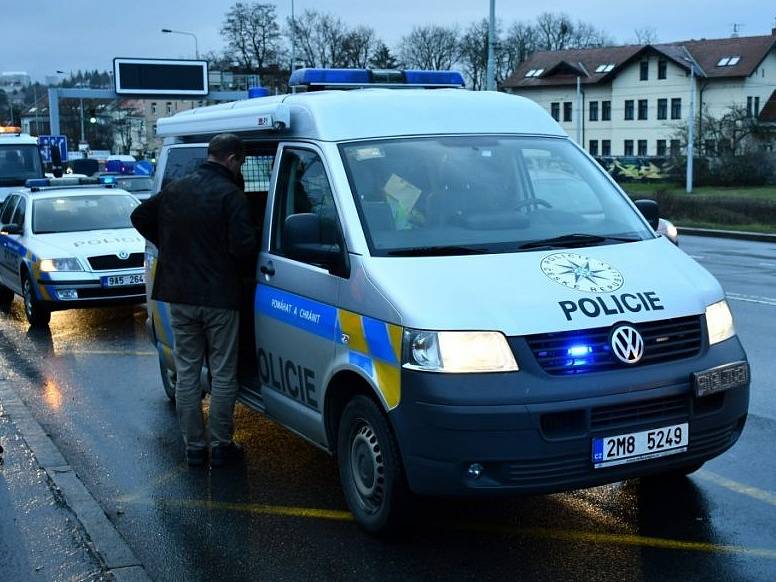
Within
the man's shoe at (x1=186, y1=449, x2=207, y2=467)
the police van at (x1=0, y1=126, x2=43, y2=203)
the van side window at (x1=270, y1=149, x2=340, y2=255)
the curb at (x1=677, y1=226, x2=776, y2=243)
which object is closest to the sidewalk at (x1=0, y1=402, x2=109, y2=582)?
the man's shoe at (x1=186, y1=449, x2=207, y2=467)

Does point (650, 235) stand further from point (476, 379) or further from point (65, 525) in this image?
point (65, 525)

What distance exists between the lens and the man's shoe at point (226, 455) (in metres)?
6.38

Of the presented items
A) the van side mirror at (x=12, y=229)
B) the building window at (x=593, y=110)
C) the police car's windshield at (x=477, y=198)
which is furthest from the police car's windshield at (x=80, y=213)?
the building window at (x=593, y=110)

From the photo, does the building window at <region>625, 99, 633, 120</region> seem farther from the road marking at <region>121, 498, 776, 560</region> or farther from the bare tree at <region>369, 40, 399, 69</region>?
the road marking at <region>121, 498, 776, 560</region>

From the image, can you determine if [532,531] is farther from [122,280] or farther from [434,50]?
[434,50]

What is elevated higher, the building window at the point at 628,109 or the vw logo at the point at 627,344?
the building window at the point at 628,109

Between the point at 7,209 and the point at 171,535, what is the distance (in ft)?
35.6

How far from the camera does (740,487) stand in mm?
5625

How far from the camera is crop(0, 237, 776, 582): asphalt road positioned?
4.68m

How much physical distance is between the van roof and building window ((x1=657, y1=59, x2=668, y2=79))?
81.4 m

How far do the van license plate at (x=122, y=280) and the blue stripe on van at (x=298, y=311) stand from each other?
6.81m

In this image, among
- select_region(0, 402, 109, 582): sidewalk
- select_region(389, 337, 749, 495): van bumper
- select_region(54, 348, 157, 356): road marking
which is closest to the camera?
select_region(389, 337, 749, 495): van bumper

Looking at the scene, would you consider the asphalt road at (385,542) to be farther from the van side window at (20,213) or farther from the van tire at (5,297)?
the van tire at (5,297)

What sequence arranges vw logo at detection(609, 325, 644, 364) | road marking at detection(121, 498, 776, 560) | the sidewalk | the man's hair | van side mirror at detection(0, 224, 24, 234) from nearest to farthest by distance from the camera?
1. vw logo at detection(609, 325, 644, 364)
2. the sidewalk
3. road marking at detection(121, 498, 776, 560)
4. the man's hair
5. van side mirror at detection(0, 224, 24, 234)
